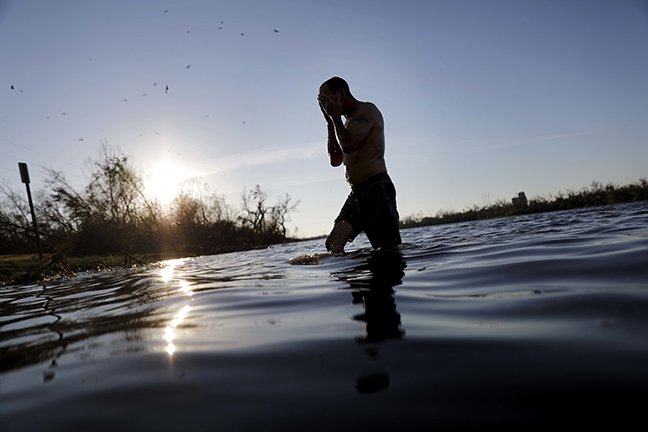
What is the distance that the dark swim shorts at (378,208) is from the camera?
476 centimetres

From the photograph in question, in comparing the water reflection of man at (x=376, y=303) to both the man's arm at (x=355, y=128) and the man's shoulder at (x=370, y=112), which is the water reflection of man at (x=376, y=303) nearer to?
the man's arm at (x=355, y=128)

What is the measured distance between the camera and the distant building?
34.5 m

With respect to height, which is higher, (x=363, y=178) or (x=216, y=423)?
(x=363, y=178)

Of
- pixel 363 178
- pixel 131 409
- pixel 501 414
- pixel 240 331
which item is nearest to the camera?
pixel 501 414

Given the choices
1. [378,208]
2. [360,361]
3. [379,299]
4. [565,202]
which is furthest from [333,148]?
[565,202]

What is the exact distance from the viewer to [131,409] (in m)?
0.92

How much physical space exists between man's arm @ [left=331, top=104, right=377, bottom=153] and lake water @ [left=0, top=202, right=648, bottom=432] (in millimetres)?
2482

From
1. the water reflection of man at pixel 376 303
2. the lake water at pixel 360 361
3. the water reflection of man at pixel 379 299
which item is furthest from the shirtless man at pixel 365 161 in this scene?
the lake water at pixel 360 361

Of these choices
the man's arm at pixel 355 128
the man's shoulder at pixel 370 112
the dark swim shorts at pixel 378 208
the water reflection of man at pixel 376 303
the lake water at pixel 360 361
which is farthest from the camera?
the dark swim shorts at pixel 378 208

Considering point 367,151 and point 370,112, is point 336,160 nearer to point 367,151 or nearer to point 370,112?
point 367,151

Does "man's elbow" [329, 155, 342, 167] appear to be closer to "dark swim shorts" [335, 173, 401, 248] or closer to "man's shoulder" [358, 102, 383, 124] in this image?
"dark swim shorts" [335, 173, 401, 248]

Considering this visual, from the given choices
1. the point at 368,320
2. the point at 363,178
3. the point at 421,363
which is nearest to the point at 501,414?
the point at 421,363

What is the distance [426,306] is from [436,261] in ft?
5.97

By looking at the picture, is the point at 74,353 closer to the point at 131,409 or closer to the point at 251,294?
the point at 131,409
